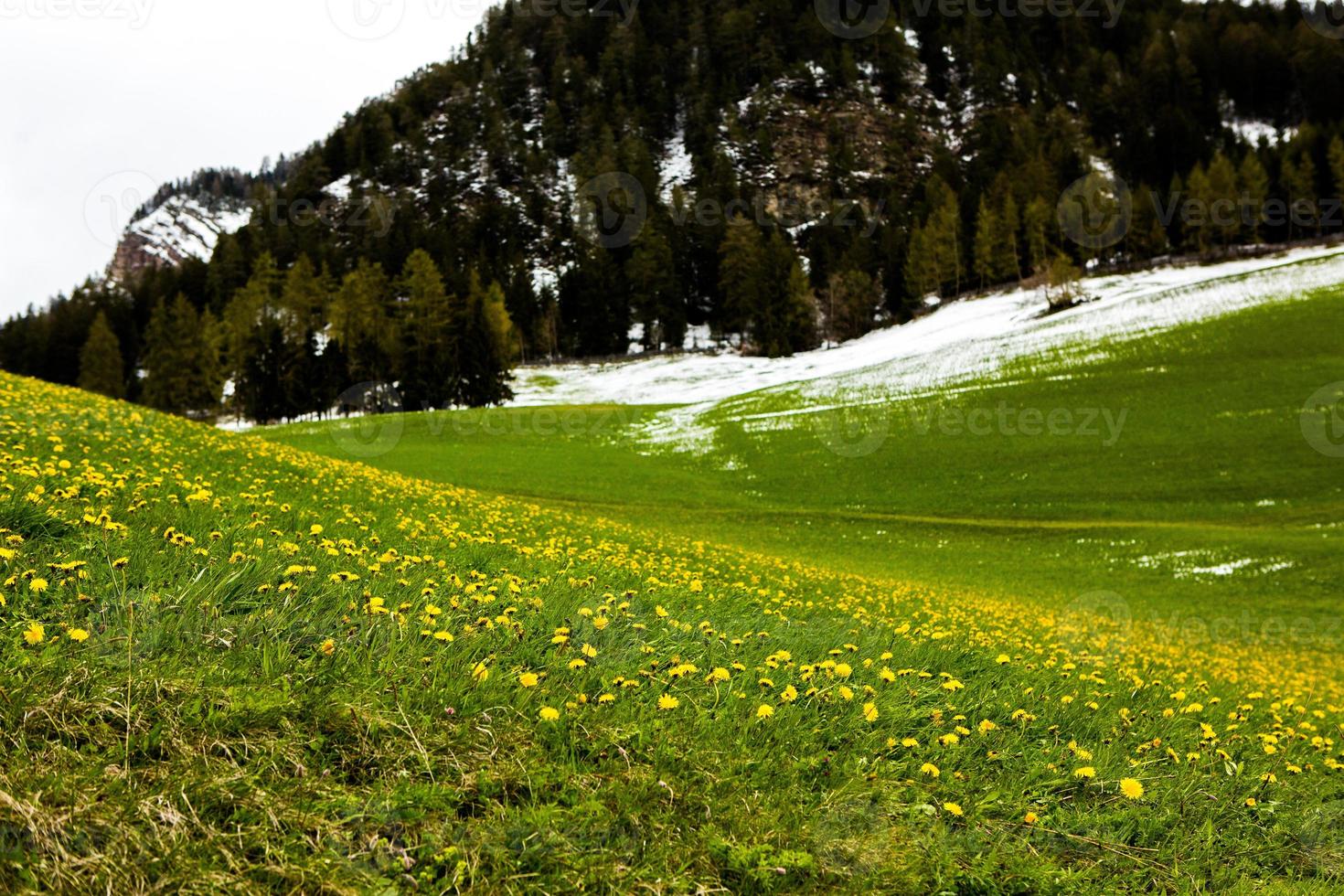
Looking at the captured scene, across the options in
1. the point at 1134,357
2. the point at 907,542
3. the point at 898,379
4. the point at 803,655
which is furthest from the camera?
the point at 898,379

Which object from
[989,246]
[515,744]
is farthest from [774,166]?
[515,744]

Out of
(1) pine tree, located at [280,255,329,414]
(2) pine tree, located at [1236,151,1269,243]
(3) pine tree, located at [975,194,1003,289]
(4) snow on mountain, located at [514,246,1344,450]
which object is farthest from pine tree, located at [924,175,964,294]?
(1) pine tree, located at [280,255,329,414]

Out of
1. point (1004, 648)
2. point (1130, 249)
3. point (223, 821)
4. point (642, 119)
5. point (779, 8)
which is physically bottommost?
point (1004, 648)

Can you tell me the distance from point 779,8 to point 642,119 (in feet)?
170

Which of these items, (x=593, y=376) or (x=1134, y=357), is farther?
(x=593, y=376)

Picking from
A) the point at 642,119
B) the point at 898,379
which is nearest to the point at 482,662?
the point at 898,379

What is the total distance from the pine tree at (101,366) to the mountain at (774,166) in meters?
11.3

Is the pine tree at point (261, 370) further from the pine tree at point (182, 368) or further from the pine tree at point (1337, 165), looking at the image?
the pine tree at point (1337, 165)

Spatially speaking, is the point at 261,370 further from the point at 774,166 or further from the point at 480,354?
the point at 774,166

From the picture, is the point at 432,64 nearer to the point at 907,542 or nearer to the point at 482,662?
the point at 907,542

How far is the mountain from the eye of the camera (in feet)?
304

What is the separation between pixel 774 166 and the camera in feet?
499

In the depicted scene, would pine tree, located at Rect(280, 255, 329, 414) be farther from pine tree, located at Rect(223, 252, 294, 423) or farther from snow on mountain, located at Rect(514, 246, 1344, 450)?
snow on mountain, located at Rect(514, 246, 1344, 450)

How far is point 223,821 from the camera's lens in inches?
109
